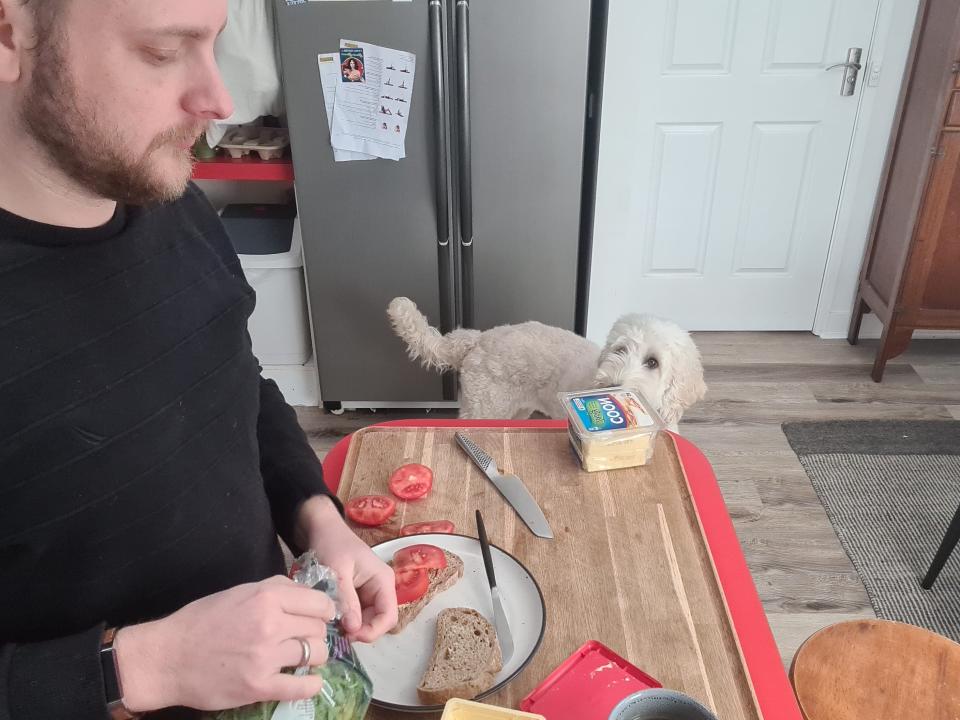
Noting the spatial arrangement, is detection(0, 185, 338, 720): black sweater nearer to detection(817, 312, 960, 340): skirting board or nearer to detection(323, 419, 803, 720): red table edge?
detection(323, 419, 803, 720): red table edge

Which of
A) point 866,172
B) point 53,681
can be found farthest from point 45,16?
point 866,172

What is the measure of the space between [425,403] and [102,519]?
212 cm

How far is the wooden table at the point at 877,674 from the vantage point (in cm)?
113

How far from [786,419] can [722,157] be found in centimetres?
112

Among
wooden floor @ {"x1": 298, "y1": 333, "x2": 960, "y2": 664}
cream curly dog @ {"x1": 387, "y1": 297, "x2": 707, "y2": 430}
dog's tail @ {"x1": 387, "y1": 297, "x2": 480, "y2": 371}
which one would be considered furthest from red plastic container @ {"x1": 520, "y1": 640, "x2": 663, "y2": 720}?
dog's tail @ {"x1": 387, "y1": 297, "x2": 480, "y2": 371}

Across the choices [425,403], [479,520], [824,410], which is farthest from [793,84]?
[479,520]

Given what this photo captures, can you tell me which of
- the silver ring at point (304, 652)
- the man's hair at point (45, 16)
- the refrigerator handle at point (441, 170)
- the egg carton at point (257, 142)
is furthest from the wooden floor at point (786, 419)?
the man's hair at point (45, 16)

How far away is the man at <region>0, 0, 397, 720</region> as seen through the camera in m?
0.57

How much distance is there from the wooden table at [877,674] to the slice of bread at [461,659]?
0.61 meters

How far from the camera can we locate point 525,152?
232 cm

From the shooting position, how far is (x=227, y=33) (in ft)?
7.18

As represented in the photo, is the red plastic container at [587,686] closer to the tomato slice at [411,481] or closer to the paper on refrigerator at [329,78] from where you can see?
the tomato slice at [411,481]

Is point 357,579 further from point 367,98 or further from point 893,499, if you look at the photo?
point 893,499

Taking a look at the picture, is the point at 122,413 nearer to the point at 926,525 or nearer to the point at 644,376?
the point at 644,376
